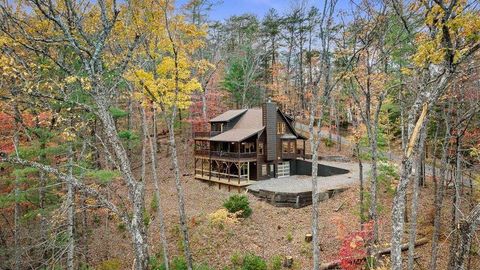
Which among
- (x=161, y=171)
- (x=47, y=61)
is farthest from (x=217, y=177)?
(x=47, y=61)

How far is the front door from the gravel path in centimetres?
84

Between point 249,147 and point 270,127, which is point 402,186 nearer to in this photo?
point 270,127

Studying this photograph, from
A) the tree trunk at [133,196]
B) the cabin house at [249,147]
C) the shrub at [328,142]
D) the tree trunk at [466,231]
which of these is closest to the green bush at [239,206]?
the cabin house at [249,147]

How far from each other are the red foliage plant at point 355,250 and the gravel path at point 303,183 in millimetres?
5973

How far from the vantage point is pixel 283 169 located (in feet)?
84.1

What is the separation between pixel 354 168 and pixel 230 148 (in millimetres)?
9956

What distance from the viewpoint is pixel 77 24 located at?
5.18m

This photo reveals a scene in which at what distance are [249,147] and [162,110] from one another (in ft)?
49.1

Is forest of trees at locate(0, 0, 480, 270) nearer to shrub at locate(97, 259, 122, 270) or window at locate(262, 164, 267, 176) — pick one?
shrub at locate(97, 259, 122, 270)

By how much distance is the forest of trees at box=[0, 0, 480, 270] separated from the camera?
4902 millimetres

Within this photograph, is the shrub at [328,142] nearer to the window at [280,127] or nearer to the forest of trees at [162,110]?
the forest of trees at [162,110]

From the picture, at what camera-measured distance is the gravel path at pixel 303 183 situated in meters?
19.9

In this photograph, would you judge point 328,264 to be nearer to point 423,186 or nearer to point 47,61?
point 423,186

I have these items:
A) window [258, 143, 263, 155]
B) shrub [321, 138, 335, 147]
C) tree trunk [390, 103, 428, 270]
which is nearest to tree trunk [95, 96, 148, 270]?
tree trunk [390, 103, 428, 270]
